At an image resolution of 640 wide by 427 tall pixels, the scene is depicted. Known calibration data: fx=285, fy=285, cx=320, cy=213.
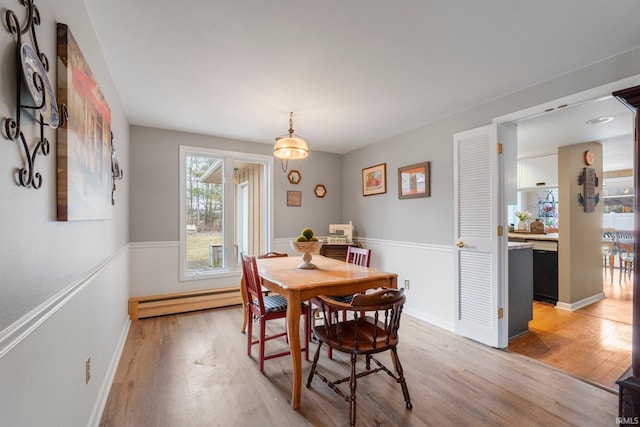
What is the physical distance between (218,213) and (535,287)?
484cm

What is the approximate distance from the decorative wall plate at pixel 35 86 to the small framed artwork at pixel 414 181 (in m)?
3.37

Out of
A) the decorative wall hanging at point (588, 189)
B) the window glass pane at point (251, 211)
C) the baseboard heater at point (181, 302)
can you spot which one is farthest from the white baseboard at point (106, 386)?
the decorative wall hanging at point (588, 189)

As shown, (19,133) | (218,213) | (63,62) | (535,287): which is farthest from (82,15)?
(535,287)

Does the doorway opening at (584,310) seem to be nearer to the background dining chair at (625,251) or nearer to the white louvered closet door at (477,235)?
the white louvered closet door at (477,235)

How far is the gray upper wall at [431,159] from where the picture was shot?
2.24 meters

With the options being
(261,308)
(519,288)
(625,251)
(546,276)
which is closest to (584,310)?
(546,276)

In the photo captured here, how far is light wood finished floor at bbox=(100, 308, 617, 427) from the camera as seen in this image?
5.86ft

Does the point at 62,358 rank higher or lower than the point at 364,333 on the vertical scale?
higher

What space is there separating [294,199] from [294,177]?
0.36m

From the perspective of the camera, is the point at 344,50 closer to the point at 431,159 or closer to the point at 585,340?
the point at 431,159

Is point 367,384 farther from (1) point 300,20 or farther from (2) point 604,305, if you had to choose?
(2) point 604,305

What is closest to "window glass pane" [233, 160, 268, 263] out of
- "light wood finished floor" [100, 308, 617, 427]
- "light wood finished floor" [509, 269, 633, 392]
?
"light wood finished floor" [100, 308, 617, 427]

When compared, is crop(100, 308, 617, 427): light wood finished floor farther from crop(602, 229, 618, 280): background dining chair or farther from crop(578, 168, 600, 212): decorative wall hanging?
crop(602, 229, 618, 280): background dining chair

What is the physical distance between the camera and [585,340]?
289cm
